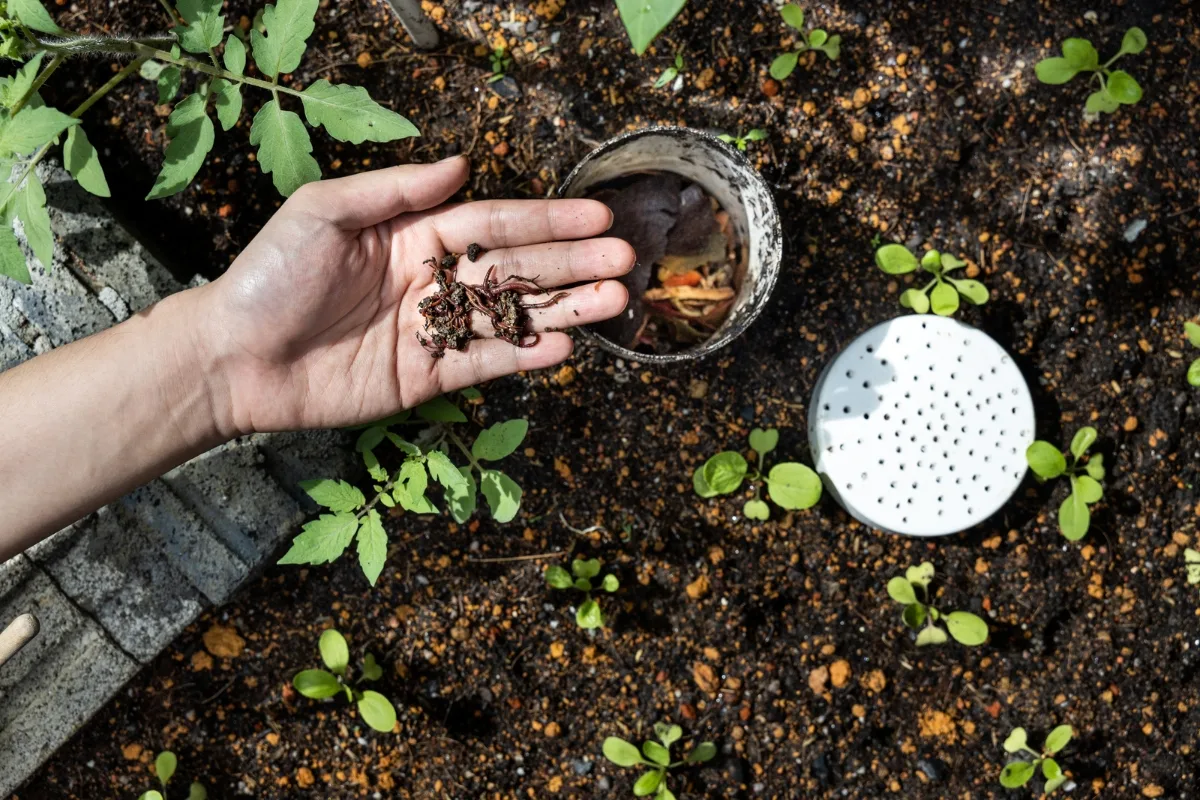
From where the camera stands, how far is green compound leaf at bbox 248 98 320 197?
5.19 ft

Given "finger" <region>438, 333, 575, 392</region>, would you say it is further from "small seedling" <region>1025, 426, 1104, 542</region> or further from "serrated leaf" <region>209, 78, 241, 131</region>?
"small seedling" <region>1025, 426, 1104, 542</region>

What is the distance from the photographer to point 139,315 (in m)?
1.87

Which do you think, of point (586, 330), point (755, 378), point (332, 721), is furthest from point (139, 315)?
point (755, 378)

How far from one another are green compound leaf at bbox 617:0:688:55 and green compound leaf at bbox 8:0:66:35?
3.97 feet

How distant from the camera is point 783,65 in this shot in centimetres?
214

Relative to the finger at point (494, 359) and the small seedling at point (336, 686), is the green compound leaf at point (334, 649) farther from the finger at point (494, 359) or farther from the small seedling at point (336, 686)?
the finger at point (494, 359)

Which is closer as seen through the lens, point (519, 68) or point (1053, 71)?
point (1053, 71)

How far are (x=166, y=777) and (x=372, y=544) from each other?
106 cm

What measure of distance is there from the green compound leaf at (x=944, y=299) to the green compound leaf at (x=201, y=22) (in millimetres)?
1729

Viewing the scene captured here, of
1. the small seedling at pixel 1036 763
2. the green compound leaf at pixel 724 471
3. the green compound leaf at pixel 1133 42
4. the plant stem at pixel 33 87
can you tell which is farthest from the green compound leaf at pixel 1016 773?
the plant stem at pixel 33 87

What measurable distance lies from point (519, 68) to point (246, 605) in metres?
1.58

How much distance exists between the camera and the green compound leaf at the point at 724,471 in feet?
6.95

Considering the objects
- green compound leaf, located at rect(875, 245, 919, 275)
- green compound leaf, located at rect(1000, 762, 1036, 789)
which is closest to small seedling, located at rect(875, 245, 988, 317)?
green compound leaf, located at rect(875, 245, 919, 275)

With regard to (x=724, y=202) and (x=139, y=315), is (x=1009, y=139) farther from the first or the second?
(x=139, y=315)
